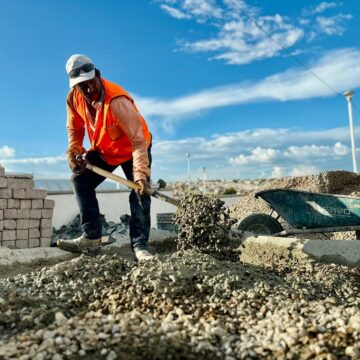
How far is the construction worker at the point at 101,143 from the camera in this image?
4051 millimetres

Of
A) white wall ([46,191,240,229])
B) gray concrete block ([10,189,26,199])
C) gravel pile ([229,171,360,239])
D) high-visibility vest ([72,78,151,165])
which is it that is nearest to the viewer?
high-visibility vest ([72,78,151,165])

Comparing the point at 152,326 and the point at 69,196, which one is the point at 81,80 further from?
the point at 69,196

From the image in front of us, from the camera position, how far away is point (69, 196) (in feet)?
38.7

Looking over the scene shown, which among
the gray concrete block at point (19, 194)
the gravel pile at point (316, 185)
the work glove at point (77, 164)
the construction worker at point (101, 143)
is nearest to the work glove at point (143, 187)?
the construction worker at point (101, 143)

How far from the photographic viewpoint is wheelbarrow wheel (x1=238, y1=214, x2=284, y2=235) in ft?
18.7

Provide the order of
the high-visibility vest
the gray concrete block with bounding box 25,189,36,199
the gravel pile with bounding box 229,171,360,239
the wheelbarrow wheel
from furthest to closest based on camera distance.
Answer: the gravel pile with bounding box 229,171,360,239, the gray concrete block with bounding box 25,189,36,199, the wheelbarrow wheel, the high-visibility vest

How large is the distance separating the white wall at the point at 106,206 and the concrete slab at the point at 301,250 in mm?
7783

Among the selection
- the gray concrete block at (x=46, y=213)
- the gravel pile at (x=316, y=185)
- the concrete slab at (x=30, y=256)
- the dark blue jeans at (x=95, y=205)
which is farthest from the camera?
the gravel pile at (x=316, y=185)

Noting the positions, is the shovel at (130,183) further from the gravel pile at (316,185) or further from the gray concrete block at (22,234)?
the gravel pile at (316,185)

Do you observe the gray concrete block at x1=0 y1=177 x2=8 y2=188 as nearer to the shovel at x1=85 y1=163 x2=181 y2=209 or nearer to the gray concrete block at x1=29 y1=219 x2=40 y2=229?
the gray concrete block at x1=29 y1=219 x2=40 y2=229

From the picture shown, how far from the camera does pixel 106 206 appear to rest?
12.3 metres

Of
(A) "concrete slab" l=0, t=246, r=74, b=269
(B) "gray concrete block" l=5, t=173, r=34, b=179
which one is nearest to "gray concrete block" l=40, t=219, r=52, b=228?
(B) "gray concrete block" l=5, t=173, r=34, b=179

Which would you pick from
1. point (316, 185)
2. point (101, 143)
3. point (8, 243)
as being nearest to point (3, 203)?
point (8, 243)

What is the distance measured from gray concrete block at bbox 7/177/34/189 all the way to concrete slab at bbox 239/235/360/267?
157 inches
